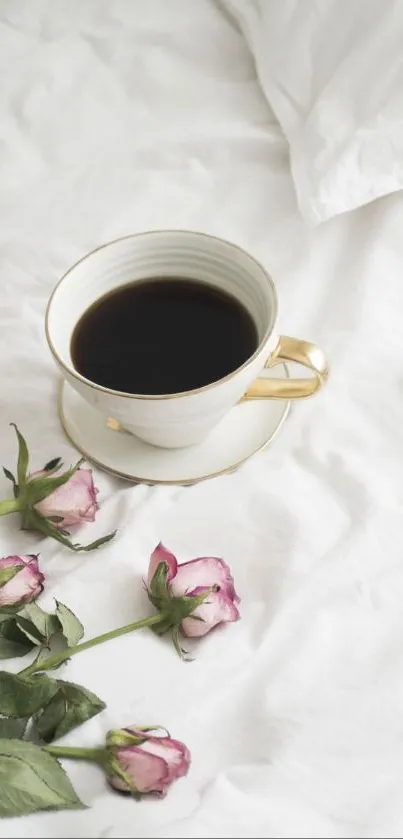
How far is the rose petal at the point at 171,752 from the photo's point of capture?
0.48 metres

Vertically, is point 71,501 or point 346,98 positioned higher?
point 346,98

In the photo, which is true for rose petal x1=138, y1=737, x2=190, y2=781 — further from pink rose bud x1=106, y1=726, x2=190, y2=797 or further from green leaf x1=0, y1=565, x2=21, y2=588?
green leaf x1=0, y1=565, x2=21, y2=588

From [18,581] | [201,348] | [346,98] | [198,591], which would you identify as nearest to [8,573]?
[18,581]

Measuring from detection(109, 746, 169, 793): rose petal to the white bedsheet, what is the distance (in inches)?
0.8

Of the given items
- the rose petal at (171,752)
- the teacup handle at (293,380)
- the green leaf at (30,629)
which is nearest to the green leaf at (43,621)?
the green leaf at (30,629)

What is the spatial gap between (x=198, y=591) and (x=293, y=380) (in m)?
0.19

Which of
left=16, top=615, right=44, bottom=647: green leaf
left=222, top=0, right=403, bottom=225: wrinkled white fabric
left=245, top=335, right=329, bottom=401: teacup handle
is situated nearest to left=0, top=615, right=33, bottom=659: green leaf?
left=16, top=615, right=44, bottom=647: green leaf

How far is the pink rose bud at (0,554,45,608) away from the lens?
562mm

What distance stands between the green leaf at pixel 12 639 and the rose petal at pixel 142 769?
0.11 metres

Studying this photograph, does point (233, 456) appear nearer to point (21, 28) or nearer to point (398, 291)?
point (398, 291)

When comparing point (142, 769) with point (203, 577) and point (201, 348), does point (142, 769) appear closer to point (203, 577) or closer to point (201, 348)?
point (203, 577)

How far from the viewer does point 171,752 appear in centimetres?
49

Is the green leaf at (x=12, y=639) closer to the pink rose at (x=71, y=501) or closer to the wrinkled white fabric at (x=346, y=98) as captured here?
the pink rose at (x=71, y=501)

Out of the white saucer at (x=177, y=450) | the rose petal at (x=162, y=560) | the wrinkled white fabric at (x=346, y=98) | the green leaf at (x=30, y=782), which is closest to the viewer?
the green leaf at (x=30, y=782)
